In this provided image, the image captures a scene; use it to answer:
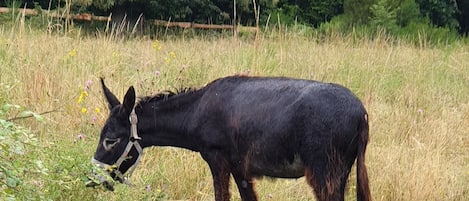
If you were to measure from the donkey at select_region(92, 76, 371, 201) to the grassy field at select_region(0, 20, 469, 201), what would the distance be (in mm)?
417

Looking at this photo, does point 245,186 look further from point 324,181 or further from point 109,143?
point 109,143

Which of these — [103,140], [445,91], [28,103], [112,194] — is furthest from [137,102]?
[445,91]

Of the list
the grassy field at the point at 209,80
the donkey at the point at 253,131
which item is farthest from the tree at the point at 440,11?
the donkey at the point at 253,131

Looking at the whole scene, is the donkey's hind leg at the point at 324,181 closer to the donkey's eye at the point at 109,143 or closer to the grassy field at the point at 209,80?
the grassy field at the point at 209,80

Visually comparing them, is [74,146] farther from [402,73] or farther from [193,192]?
[402,73]

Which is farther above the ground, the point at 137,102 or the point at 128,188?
the point at 137,102

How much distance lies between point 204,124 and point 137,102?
631 mm

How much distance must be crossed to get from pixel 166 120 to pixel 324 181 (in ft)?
4.68

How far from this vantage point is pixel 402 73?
10281 millimetres

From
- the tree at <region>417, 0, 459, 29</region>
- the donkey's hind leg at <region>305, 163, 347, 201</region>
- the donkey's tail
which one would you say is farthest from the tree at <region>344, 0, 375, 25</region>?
the donkey's hind leg at <region>305, 163, 347, 201</region>

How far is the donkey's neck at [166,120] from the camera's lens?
16.9 ft

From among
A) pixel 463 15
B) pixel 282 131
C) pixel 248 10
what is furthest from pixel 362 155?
pixel 463 15

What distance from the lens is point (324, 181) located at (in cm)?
430

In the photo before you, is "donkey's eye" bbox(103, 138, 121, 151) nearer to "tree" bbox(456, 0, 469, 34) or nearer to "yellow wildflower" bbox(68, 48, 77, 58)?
"yellow wildflower" bbox(68, 48, 77, 58)
